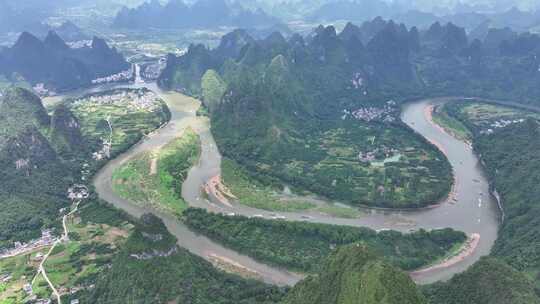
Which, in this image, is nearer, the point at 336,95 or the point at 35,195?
the point at 35,195

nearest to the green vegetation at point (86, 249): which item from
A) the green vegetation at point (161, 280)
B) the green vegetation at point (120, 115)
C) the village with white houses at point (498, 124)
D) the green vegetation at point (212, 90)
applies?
the green vegetation at point (161, 280)

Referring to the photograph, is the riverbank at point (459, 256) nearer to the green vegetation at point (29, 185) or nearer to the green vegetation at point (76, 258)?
the green vegetation at point (76, 258)

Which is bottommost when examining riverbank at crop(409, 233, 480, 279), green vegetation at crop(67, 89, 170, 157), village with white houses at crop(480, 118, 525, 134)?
green vegetation at crop(67, 89, 170, 157)

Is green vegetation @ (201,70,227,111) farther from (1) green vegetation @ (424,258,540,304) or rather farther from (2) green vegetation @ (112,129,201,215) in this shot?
(1) green vegetation @ (424,258,540,304)

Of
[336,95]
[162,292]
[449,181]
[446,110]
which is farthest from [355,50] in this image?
[162,292]

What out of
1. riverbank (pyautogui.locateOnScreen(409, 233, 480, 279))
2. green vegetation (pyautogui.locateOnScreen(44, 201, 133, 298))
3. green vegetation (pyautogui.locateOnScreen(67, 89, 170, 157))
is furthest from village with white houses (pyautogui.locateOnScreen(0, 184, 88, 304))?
riverbank (pyautogui.locateOnScreen(409, 233, 480, 279))

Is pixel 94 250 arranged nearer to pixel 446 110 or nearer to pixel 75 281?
pixel 75 281
